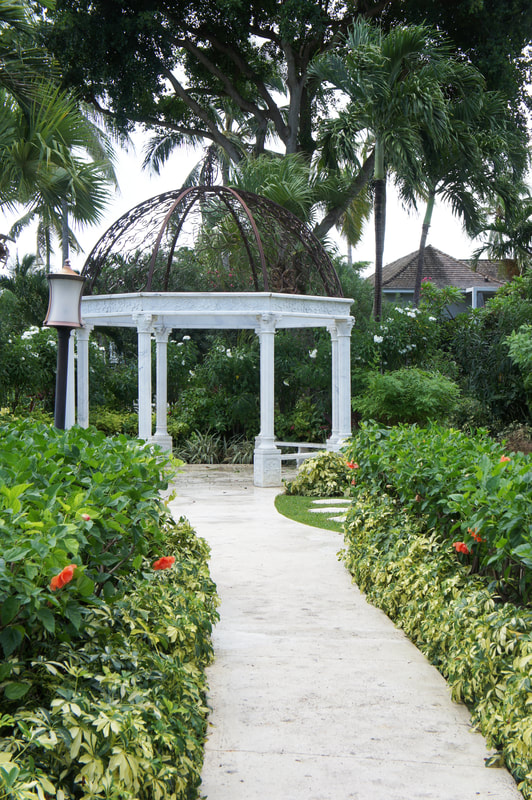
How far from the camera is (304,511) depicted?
10539 mm

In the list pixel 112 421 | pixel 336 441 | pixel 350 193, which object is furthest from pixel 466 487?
pixel 350 193

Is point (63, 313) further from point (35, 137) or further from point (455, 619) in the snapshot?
point (455, 619)

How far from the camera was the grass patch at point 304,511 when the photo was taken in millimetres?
9523

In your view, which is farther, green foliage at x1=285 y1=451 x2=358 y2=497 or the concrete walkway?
green foliage at x1=285 y1=451 x2=358 y2=497

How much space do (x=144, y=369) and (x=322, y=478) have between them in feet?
11.2

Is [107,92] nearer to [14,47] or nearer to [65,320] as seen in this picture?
[14,47]

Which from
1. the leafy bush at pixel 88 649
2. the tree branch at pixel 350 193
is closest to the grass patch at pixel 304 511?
the leafy bush at pixel 88 649

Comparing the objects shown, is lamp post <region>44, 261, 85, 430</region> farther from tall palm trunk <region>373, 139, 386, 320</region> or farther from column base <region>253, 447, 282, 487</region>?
tall palm trunk <region>373, 139, 386, 320</region>

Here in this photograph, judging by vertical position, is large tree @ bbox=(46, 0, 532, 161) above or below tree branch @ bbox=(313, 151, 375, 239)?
above

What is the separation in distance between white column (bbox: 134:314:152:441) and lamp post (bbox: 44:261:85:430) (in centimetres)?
508

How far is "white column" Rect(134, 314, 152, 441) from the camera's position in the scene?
1271cm

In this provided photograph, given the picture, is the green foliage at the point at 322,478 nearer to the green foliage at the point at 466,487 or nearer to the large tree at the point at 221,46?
the green foliage at the point at 466,487

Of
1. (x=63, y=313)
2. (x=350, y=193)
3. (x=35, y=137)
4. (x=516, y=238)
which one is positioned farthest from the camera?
(x=516, y=238)

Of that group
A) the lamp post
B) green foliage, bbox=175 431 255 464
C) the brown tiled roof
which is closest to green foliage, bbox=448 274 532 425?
green foliage, bbox=175 431 255 464
